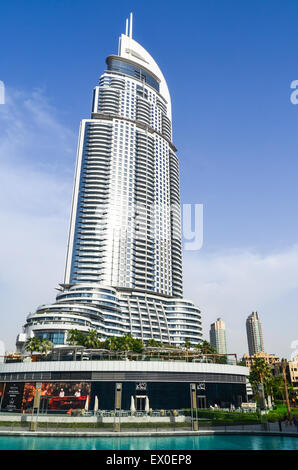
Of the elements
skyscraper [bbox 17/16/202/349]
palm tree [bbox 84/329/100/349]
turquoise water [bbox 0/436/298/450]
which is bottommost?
turquoise water [bbox 0/436/298/450]

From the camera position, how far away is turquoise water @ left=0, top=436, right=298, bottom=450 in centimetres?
3170

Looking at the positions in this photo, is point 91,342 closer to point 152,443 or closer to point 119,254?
point 152,443

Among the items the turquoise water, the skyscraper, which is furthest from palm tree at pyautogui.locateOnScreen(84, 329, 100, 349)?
the turquoise water

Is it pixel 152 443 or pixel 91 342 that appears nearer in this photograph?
pixel 152 443

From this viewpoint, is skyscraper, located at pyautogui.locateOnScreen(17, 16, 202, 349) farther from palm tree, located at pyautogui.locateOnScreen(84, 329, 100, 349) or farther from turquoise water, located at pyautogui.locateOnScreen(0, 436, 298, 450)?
turquoise water, located at pyautogui.locateOnScreen(0, 436, 298, 450)

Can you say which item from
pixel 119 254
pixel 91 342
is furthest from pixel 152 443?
pixel 119 254

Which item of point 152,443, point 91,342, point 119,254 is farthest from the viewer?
point 119,254

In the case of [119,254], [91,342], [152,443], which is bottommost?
[152,443]

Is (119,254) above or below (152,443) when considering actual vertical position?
above

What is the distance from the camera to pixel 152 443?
1340 inches

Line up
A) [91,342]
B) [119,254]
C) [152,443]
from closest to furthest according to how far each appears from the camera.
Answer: [152,443], [91,342], [119,254]

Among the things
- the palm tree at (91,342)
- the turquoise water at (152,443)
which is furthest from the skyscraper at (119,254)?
the turquoise water at (152,443)

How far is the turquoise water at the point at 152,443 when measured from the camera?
104 ft
